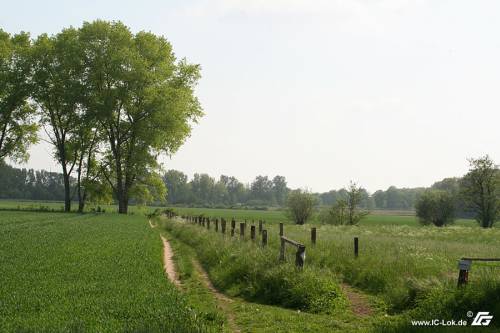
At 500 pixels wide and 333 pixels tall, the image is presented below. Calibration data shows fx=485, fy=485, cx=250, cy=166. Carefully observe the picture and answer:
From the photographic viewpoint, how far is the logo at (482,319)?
28.6 feet

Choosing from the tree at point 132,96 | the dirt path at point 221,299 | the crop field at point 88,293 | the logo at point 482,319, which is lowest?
the dirt path at point 221,299

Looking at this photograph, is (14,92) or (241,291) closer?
(241,291)

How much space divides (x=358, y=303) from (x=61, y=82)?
55337 millimetres

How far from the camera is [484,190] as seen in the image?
7019cm

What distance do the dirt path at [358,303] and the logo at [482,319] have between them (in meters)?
2.99

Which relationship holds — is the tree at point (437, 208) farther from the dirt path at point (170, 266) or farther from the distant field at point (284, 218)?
the dirt path at point (170, 266)

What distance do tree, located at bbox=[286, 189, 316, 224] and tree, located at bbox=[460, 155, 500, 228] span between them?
72.0ft

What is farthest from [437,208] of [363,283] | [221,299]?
[221,299]

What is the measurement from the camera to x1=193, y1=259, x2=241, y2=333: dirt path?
Result: 35.1 ft

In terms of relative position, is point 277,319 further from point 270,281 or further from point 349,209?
point 349,209

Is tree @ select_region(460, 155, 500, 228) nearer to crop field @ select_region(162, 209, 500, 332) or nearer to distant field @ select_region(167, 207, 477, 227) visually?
distant field @ select_region(167, 207, 477, 227)

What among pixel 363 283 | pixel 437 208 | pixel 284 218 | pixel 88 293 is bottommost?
pixel 284 218

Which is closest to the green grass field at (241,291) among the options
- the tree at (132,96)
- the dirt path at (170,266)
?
the dirt path at (170,266)

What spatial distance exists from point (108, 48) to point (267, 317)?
52993mm
